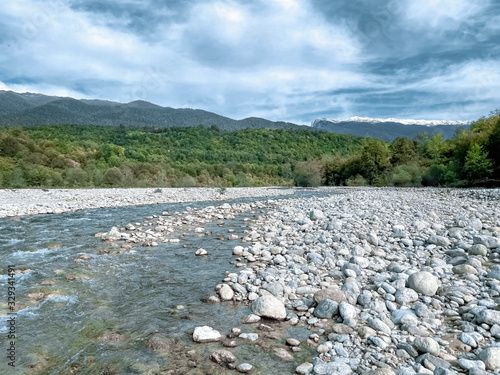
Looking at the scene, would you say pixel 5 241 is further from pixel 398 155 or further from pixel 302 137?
pixel 302 137

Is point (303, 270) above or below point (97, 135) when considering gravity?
below

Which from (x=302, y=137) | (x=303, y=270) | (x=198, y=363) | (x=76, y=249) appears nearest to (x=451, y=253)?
(x=303, y=270)

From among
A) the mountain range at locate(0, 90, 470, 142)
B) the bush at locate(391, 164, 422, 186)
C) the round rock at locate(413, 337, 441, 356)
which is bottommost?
the round rock at locate(413, 337, 441, 356)

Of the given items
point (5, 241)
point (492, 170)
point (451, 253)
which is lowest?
point (5, 241)

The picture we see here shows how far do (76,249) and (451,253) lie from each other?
26.8 feet

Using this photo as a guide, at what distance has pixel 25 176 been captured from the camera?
96.6 ft

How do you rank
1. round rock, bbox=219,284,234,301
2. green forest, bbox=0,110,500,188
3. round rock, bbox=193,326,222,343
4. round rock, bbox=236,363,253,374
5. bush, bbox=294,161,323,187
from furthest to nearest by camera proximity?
bush, bbox=294,161,323,187
green forest, bbox=0,110,500,188
round rock, bbox=219,284,234,301
round rock, bbox=193,326,222,343
round rock, bbox=236,363,253,374

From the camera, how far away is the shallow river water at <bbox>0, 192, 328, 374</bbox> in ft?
9.26

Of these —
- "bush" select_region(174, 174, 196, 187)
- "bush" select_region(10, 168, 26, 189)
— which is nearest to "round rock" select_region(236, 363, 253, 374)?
"bush" select_region(10, 168, 26, 189)

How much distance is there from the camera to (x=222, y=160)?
188 feet

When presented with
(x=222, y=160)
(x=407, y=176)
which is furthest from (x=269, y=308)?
(x=222, y=160)

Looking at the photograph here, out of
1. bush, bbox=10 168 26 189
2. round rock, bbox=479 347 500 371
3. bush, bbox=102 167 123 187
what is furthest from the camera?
bush, bbox=102 167 123 187

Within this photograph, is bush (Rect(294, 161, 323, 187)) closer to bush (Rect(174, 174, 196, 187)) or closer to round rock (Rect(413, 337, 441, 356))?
bush (Rect(174, 174, 196, 187))

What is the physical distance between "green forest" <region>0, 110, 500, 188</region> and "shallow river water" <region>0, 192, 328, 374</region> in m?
26.7
